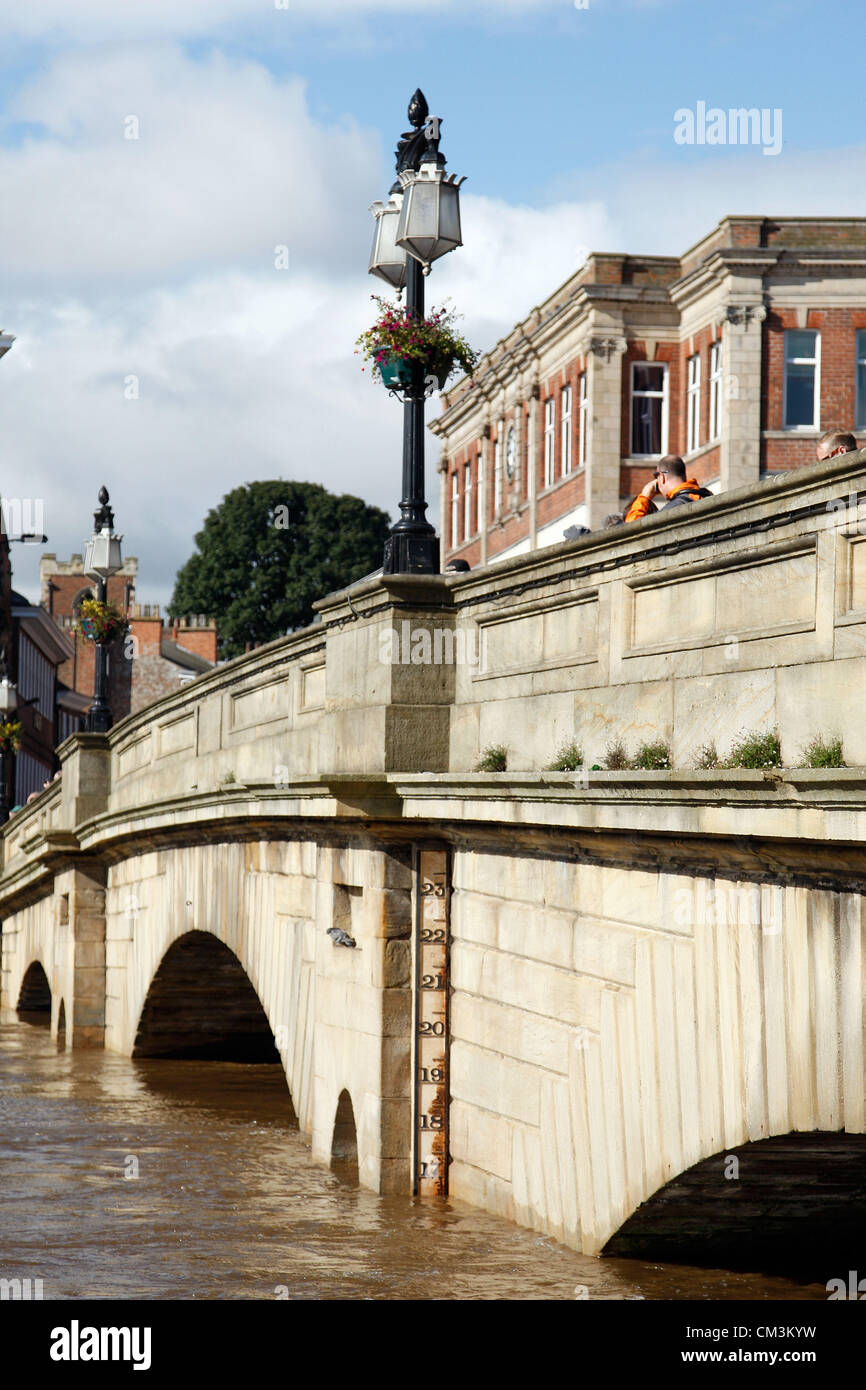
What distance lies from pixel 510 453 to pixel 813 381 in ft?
39.4

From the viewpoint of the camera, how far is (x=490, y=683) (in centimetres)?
1041

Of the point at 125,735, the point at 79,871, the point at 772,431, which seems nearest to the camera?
the point at 125,735

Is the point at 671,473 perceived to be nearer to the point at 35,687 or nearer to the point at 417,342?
the point at 417,342

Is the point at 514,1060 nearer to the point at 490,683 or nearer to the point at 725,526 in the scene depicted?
the point at 490,683

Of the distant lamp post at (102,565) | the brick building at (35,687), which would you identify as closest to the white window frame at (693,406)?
the distant lamp post at (102,565)

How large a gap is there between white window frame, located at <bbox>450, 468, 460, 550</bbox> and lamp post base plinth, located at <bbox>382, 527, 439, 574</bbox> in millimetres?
39965

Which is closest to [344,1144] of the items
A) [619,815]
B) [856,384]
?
[619,815]

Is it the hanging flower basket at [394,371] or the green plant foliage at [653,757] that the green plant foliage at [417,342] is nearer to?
the hanging flower basket at [394,371]

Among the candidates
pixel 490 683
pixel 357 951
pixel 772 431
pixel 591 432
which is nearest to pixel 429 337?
pixel 490 683

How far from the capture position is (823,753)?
670 centimetres

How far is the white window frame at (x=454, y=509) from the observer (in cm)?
5126

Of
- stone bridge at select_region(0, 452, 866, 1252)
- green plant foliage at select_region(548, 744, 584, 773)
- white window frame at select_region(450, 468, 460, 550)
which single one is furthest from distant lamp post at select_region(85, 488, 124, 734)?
white window frame at select_region(450, 468, 460, 550)

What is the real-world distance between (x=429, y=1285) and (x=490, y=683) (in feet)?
10.4

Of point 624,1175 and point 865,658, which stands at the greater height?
point 865,658
